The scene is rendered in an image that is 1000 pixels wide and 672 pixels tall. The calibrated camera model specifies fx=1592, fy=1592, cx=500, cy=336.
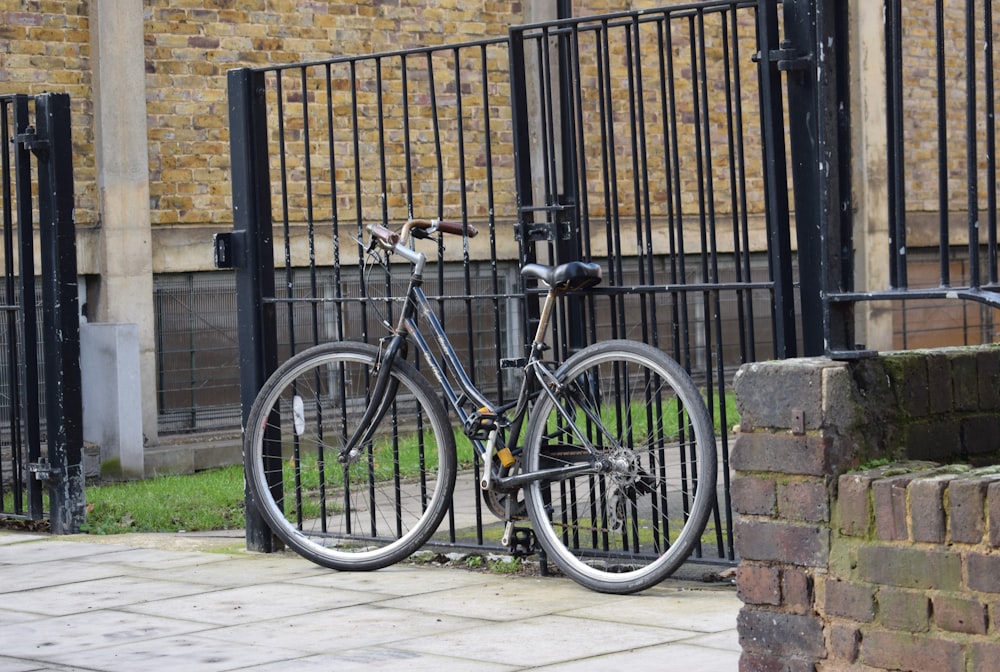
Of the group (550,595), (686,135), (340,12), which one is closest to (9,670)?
(550,595)

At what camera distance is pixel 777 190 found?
5242 mm

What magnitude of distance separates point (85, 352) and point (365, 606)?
5.43 m

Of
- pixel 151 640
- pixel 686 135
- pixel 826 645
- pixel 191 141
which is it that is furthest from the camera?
pixel 686 135

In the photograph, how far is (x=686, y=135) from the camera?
13859 mm

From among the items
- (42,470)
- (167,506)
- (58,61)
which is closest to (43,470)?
(42,470)

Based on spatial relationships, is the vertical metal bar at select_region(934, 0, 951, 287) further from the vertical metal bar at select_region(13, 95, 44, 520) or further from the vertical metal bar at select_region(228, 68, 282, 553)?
the vertical metal bar at select_region(13, 95, 44, 520)

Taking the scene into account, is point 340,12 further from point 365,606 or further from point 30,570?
point 365,606

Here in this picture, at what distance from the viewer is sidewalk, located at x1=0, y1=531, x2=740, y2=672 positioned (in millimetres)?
4625

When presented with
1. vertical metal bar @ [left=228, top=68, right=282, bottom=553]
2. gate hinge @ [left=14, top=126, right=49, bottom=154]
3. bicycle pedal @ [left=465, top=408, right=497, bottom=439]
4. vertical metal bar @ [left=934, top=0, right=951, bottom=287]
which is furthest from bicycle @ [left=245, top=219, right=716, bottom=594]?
gate hinge @ [left=14, top=126, right=49, bottom=154]

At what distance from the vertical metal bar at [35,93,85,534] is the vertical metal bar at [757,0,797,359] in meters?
3.70

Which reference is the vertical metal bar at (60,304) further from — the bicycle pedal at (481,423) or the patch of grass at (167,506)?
the bicycle pedal at (481,423)

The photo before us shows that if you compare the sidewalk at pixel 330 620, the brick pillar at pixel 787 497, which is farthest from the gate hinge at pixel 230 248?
the brick pillar at pixel 787 497

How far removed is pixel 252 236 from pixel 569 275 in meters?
1.78

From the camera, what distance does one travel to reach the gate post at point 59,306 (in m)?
7.54
